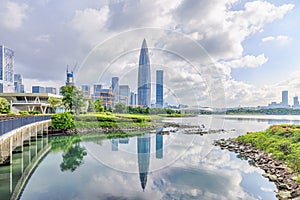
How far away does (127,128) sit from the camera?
2838cm

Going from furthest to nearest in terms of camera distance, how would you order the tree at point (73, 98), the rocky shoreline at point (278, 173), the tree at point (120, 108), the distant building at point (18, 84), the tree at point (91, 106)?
1. the distant building at point (18, 84)
2. the tree at point (91, 106)
3. the tree at point (73, 98)
4. the tree at point (120, 108)
5. the rocky shoreline at point (278, 173)

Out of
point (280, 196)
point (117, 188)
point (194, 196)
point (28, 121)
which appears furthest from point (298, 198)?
point (28, 121)

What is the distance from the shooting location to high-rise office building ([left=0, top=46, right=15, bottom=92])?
74.8 meters

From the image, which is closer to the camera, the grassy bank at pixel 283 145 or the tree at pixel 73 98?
the grassy bank at pixel 283 145

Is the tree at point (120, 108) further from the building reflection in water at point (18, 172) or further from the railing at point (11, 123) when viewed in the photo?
the building reflection in water at point (18, 172)

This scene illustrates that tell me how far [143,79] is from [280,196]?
25.8ft

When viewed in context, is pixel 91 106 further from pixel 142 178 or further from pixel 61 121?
pixel 142 178

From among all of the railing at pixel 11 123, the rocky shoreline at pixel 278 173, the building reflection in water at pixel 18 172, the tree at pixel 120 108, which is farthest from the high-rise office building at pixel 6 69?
the rocky shoreline at pixel 278 173

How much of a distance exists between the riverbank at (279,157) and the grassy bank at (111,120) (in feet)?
46.3

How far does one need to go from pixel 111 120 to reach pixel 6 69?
72.9 m

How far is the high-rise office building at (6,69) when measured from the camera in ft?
245

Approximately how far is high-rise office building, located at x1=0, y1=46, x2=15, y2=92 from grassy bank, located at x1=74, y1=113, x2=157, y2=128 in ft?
197

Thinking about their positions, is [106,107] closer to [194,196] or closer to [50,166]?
[50,166]

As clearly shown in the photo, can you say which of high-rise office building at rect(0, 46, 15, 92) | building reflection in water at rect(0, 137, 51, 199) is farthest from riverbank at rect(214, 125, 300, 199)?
high-rise office building at rect(0, 46, 15, 92)
